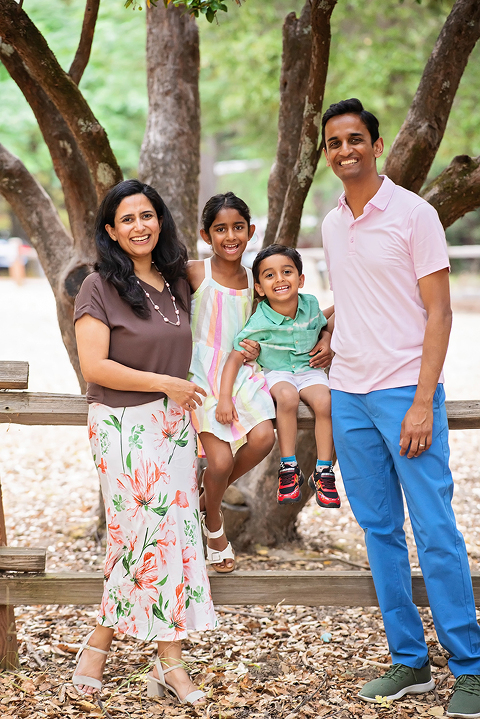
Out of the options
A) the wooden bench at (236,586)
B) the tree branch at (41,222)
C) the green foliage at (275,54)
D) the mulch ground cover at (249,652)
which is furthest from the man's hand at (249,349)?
the green foliage at (275,54)

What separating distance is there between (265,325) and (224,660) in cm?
170

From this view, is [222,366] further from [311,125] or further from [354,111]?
[311,125]

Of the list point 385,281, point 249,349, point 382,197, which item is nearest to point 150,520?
point 249,349

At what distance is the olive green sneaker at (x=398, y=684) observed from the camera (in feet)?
10.2

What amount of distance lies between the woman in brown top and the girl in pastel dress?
118mm

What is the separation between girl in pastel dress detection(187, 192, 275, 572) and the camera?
318 cm

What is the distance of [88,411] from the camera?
315 cm

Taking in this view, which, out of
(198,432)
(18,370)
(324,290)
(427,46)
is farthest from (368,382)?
(324,290)

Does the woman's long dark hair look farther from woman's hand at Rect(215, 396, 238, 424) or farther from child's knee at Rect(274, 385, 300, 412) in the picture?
child's knee at Rect(274, 385, 300, 412)

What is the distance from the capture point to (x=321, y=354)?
3.32m

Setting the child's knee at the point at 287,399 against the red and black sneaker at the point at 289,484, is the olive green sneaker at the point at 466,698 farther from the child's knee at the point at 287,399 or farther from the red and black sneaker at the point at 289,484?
the child's knee at the point at 287,399

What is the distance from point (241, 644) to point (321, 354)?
1.66 m

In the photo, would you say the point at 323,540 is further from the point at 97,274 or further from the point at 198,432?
the point at 97,274

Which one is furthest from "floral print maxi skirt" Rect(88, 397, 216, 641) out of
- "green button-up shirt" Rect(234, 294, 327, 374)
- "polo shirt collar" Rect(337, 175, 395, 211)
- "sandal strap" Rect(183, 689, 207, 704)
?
"polo shirt collar" Rect(337, 175, 395, 211)
